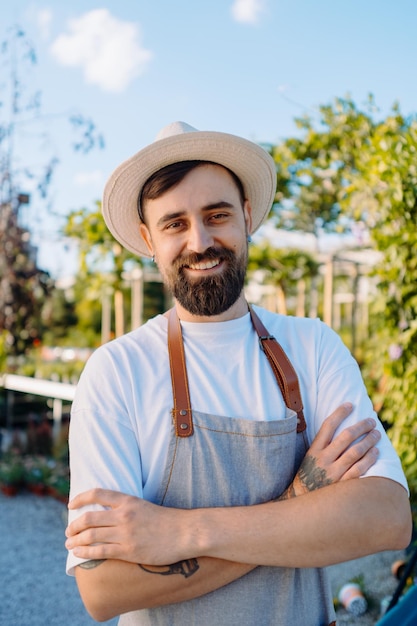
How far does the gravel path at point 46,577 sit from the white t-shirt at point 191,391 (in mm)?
2520

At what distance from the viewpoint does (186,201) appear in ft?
4.68

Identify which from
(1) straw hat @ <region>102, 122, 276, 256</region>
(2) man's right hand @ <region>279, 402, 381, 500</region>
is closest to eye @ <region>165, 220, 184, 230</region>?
(1) straw hat @ <region>102, 122, 276, 256</region>

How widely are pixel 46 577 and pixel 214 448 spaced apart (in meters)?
3.73

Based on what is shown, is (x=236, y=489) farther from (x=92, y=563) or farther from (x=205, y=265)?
(x=205, y=265)

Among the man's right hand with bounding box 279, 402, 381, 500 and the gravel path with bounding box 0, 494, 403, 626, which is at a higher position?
the man's right hand with bounding box 279, 402, 381, 500

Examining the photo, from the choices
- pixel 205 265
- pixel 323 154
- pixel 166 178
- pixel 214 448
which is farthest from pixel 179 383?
pixel 323 154

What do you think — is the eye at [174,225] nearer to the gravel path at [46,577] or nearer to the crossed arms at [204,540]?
the crossed arms at [204,540]

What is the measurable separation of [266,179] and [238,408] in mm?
712

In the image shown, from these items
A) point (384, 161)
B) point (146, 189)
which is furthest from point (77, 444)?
point (384, 161)

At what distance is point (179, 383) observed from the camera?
53.2 inches

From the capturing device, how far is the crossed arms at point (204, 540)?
3.83ft

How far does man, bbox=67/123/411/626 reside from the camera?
118 centimetres

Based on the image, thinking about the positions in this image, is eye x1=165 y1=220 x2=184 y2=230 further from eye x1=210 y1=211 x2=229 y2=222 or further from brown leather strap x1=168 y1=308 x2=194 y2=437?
brown leather strap x1=168 y1=308 x2=194 y2=437

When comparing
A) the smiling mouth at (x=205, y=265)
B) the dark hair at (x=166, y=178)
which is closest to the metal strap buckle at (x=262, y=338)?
the smiling mouth at (x=205, y=265)
